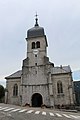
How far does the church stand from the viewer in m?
32.5

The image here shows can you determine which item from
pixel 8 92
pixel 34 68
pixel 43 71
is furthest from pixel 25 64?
pixel 8 92

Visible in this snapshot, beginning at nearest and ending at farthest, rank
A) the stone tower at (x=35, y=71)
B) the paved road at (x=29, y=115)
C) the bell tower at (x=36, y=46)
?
1. the paved road at (x=29, y=115)
2. the stone tower at (x=35, y=71)
3. the bell tower at (x=36, y=46)

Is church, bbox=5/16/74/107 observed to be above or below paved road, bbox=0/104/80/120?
above

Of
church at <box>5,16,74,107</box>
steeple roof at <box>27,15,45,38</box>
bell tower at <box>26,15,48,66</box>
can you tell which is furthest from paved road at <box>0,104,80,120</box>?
steeple roof at <box>27,15,45,38</box>

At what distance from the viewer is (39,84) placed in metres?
33.7

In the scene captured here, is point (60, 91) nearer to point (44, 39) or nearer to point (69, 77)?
point (69, 77)

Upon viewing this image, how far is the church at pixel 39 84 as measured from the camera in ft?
107

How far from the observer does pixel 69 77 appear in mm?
33469

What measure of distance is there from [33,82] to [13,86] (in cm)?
502

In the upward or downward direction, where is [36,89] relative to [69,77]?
downward

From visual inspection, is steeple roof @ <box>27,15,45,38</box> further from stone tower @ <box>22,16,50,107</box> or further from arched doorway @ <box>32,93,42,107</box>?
arched doorway @ <box>32,93,42,107</box>

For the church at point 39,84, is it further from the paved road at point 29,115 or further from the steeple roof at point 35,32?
the paved road at point 29,115

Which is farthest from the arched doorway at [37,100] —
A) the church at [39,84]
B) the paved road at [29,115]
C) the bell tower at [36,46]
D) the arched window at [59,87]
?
the paved road at [29,115]

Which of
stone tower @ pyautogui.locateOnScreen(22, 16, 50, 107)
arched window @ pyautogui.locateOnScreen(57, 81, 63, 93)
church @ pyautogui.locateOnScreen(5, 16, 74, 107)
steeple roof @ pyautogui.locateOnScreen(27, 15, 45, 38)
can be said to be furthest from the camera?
steeple roof @ pyautogui.locateOnScreen(27, 15, 45, 38)
